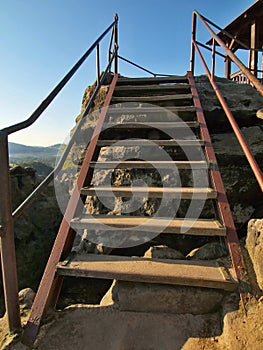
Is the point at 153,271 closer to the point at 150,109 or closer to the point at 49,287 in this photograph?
the point at 49,287

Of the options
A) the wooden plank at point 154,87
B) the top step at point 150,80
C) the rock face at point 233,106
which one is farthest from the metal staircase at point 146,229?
the top step at point 150,80

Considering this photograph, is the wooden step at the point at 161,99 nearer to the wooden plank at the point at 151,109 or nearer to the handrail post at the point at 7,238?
the wooden plank at the point at 151,109

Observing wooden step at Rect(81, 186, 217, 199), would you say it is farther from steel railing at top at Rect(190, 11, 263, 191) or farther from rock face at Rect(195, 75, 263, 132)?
rock face at Rect(195, 75, 263, 132)

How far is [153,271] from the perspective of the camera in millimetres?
1516

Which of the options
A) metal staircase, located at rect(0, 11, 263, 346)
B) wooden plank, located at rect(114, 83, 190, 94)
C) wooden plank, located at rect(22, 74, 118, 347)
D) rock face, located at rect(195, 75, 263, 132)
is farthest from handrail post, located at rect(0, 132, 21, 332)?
rock face, located at rect(195, 75, 263, 132)

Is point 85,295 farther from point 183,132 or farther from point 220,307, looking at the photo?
point 183,132

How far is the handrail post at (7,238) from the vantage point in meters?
1.25

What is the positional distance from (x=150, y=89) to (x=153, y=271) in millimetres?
2544

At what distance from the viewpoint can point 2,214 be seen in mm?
1263

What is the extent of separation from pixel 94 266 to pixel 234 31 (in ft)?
28.5

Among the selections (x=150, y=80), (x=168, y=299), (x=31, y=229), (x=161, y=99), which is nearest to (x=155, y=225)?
(x=168, y=299)

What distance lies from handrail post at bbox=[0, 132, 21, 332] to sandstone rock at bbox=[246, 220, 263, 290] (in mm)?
1341

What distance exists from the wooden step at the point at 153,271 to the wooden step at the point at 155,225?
0.20 meters

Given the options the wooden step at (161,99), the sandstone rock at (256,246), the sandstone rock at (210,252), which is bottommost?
the sandstone rock at (210,252)
